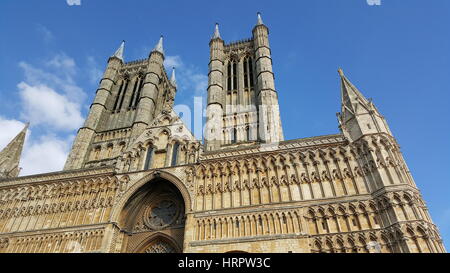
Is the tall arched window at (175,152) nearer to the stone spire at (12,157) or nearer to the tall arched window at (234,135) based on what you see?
the tall arched window at (234,135)

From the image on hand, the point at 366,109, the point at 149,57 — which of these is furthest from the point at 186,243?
the point at 149,57

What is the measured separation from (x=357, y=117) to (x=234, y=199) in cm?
876

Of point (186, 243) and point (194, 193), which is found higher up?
point (194, 193)

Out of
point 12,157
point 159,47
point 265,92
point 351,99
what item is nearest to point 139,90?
point 159,47

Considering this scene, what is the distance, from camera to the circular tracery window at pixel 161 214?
17.8 metres

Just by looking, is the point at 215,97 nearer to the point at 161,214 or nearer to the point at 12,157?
the point at 161,214

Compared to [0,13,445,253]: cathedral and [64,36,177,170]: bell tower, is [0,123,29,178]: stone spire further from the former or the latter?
[0,13,445,253]: cathedral

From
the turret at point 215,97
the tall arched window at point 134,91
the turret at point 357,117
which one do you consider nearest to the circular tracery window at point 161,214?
the turret at point 215,97

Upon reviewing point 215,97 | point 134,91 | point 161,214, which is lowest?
point 161,214

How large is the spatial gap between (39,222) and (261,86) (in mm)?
22833

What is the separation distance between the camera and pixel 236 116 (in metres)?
31.0

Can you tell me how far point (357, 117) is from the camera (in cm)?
1769

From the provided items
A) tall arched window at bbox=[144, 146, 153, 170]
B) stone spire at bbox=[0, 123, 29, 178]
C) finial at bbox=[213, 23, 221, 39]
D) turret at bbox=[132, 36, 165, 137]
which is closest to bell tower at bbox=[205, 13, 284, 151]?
finial at bbox=[213, 23, 221, 39]
